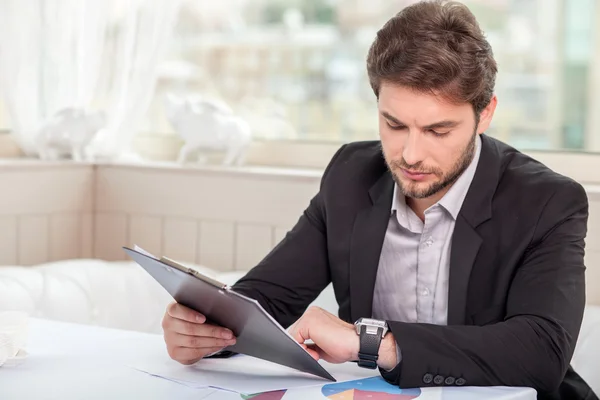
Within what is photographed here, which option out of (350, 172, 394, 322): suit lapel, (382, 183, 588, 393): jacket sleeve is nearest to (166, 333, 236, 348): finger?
(382, 183, 588, 393): jacket sleeve

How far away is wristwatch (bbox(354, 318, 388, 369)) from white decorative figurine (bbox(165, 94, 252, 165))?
141cm

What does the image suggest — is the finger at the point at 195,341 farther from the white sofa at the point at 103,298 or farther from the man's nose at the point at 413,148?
the white sofa at the point at 103,298

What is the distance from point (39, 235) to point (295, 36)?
972 millimetres

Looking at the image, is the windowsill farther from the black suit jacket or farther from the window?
the black suit jacket

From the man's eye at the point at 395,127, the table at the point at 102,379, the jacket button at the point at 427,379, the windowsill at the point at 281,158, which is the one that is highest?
the man's eye at the point at 395,127

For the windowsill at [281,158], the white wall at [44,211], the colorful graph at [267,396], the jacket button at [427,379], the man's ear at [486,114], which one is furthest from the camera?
the white wall at [44,211]

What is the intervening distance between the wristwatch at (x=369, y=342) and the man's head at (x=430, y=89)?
290 millimetres

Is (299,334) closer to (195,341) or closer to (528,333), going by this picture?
(195,341)

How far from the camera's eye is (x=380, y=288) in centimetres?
169

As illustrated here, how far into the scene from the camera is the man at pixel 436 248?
1.34 m

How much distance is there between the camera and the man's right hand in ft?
4.52

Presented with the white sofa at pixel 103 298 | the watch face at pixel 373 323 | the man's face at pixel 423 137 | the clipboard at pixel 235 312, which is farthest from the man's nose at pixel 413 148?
the white sofa at pixel 103 298

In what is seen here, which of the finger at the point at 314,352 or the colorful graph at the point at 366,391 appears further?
the finger at the point at 314,352

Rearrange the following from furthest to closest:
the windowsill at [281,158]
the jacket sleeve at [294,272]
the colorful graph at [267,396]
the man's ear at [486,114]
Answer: the windowsill at [281,158]
the jacket sleeve at [294,272]
the man's ear at [486,114]
the colorful graph at [267,396]
